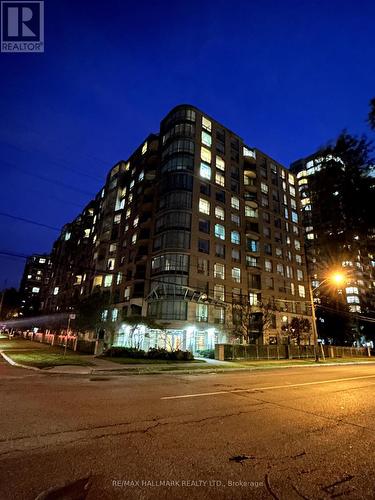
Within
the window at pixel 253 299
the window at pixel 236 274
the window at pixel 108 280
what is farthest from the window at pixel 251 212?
the window at pixel 108 280

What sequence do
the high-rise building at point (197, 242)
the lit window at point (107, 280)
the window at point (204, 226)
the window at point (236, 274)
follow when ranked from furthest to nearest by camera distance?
the lit window at point (107, 280)
the window at point (236, 274)
the window at point (204, 226)
the high-rise building at point (197, 242)

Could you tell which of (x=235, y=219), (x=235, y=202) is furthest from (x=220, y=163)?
(x=235, y=219)

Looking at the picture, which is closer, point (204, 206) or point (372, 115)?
point (372, 115)

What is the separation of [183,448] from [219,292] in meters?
34.6

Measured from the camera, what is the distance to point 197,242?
38312 mm

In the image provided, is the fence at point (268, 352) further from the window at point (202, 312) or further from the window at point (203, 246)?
the window at point (203, 246)

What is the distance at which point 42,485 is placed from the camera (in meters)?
3.22

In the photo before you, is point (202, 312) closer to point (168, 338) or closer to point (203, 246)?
point (168, 338)

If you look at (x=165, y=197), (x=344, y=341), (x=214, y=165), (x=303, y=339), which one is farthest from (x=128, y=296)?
(x=344, y=341)

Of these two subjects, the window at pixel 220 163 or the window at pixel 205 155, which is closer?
the window at pixel 205 155

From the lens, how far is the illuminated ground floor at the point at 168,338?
3106 centimetres

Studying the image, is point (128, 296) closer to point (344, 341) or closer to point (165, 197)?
point (165, 197)

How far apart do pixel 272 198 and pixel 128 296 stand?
3293 cm

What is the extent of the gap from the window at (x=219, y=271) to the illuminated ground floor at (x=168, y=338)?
294 inches
